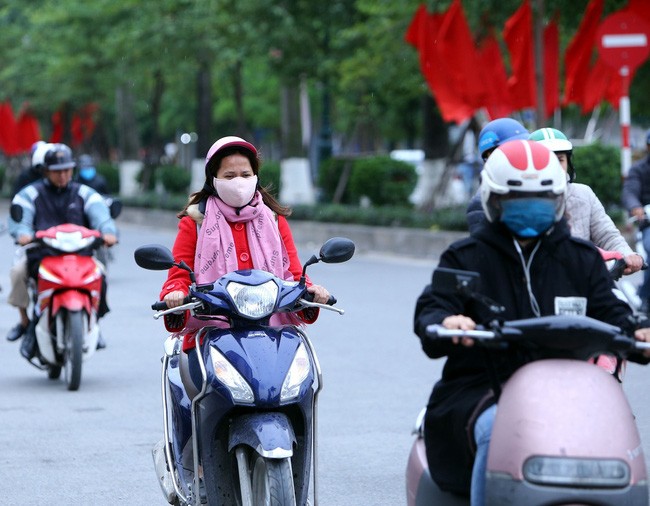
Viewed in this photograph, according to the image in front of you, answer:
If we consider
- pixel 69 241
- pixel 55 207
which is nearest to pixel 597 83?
pixel 55 207

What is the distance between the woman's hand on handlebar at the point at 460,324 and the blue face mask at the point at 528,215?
1.08 feet

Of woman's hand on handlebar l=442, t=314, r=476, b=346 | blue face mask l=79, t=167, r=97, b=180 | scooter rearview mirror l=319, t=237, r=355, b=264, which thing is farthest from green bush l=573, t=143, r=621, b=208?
woman's hand on handlebar l=442, t=314, r=476, b=346

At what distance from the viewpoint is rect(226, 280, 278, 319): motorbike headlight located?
5.26 metres

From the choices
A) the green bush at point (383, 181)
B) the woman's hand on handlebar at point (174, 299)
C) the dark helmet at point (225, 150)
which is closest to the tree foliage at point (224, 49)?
the green bush at point (383, 181)

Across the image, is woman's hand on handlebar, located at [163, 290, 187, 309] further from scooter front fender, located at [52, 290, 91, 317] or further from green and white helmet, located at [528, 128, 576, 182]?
scooter front fender, located at [52, 290, 91, 317]

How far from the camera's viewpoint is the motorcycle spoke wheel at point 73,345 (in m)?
10.1

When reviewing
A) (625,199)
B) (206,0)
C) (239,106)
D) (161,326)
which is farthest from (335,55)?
(625,199)

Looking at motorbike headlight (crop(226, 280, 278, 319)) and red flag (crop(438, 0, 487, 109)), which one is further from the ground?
motorbike headlight (crop(226, 280, 278, 319))

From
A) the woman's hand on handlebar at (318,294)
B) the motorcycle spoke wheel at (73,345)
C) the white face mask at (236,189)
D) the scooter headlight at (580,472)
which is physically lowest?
the motorcycle spoke wheel at (73,345)

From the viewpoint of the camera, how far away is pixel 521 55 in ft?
74.5

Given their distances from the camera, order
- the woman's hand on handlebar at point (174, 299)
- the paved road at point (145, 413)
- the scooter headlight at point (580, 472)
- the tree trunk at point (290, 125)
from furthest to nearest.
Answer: the tree trunk at point (290, 125)
the paved road at point (145, 413)
the woman's hand on handlebar at point (174, 299)
the scooter headlight at point (580, 472)

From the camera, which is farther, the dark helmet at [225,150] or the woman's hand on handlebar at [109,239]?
the woman's hand on handlebar at [109,239]

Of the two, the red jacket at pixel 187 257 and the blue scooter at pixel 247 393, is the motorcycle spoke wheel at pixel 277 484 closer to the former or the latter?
the blue scooter at pixel 247 393

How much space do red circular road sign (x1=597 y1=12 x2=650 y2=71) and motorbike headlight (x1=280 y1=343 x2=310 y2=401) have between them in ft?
45.6
